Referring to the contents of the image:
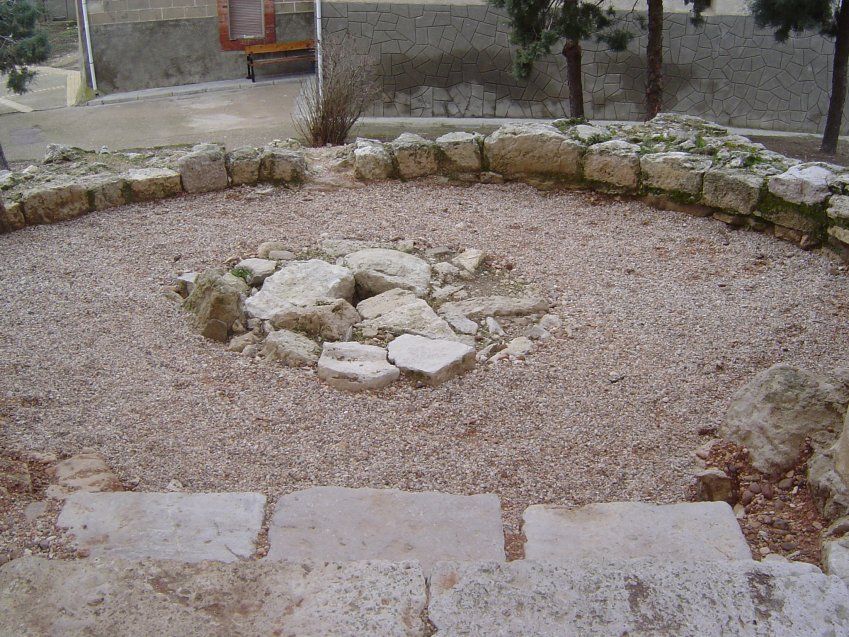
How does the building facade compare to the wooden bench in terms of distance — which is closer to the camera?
the building facade

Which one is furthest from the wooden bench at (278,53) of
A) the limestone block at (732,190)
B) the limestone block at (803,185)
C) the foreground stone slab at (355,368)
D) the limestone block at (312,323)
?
the foreground stone slab at (355,368)

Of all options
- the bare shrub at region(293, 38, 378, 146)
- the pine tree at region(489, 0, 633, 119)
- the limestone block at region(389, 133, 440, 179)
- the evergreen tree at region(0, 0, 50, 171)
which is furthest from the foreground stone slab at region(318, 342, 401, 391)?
the evergreen tree at region(0, 0, 50, 171)

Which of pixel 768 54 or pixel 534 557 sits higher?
pixel 768 54

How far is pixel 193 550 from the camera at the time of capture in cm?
261

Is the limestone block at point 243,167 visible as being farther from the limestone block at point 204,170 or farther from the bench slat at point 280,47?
the bench slat at point 280,47

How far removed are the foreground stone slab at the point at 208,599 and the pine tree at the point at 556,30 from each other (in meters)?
6.83

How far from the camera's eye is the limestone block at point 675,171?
5832 millimetres

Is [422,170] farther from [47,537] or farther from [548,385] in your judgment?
[47,537]

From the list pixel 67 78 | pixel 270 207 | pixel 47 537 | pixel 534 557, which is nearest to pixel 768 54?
pixel 270 207

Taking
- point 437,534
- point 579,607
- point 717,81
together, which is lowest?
point 437,534

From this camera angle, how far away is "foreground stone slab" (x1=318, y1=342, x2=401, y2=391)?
3824 mm

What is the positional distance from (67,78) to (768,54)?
37.9ft

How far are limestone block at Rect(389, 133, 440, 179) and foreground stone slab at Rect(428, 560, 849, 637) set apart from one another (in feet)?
15.2

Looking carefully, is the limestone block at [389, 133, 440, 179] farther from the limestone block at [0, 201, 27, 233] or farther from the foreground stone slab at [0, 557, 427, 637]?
the foreground stone slab at [0, 557, 427, 637]
